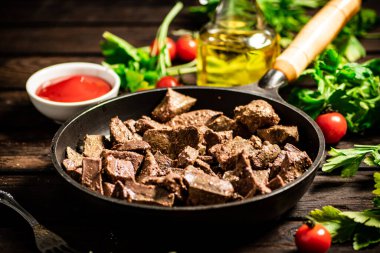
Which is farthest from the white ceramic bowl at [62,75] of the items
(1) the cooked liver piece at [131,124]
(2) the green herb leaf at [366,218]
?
(2) the green herb leaf at [366,218]

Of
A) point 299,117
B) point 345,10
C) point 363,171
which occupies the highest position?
point 345,10

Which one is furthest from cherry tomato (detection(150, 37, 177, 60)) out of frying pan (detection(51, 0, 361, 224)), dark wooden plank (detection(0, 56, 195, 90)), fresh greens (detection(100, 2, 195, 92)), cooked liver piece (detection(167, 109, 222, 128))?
cooked liver piece (detection(167, 109, 222, 128))

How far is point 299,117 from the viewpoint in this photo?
3.01 m

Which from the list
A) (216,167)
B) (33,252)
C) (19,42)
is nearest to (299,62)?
(216,167)

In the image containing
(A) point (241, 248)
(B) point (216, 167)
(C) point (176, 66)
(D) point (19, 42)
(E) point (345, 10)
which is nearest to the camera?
(A) point (241, 248)

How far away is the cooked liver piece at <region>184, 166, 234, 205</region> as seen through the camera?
7.75 ft

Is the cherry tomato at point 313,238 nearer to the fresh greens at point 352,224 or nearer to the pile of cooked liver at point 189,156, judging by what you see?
the fresh greens at point 352,224

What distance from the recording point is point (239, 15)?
3838 mm

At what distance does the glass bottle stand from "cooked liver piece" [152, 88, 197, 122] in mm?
539

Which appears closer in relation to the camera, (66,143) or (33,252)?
(33,252)

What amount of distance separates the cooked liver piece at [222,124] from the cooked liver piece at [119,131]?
46 cm

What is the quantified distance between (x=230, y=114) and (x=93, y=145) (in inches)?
33.7

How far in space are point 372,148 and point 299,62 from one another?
0.76 m

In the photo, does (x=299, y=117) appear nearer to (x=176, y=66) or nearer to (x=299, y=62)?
(x=299, y=62)
